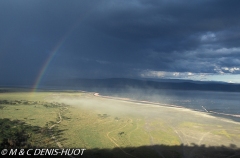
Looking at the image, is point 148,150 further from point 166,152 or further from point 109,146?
point 109,146

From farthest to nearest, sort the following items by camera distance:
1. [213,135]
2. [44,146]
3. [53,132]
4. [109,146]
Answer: [213,135] < [53,132] < [109,146] < [44,146]

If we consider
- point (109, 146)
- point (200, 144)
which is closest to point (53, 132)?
point (109, 146)

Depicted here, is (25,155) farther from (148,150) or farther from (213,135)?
(213,135)

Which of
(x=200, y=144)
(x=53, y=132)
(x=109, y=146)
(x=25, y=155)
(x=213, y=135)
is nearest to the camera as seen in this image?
(x=25, y=155)

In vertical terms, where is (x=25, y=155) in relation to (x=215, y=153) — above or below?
above

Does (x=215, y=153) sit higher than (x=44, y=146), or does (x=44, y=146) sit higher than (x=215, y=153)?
(x=44, y=146)

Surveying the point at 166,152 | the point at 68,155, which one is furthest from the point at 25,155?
the point at 166,152

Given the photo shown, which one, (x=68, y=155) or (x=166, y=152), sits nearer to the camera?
(x=68, y=155)

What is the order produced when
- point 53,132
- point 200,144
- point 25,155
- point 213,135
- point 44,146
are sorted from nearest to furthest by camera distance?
point 25,155 → point 44,146 → point 200,144 → point 53,132 → point 213,135

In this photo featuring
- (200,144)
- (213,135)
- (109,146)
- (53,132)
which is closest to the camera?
(109,146)
